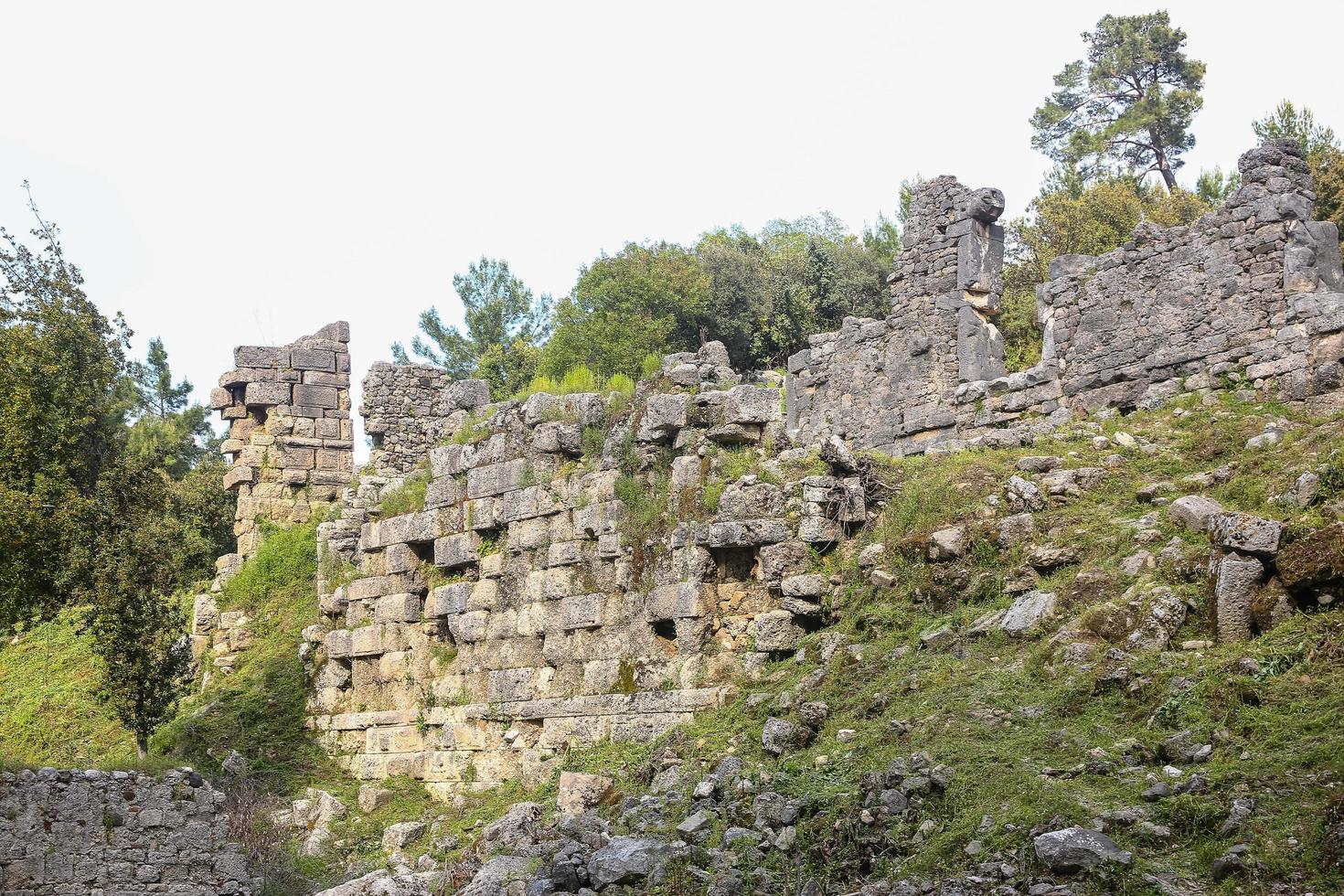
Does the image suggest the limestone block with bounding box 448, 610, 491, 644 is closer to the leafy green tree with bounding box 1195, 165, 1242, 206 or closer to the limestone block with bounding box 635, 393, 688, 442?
the limestone block with bounding box 635, 393, 688, 442

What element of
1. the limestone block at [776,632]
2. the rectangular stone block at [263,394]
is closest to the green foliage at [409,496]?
the rectangular stone block at [263,394]

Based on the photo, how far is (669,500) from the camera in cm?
1473

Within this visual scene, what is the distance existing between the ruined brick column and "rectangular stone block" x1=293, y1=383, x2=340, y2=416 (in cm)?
1

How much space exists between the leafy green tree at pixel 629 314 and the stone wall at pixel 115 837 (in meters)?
17.4

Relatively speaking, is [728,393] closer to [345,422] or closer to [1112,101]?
[345,422]

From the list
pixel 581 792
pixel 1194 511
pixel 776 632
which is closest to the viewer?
pixel 1194 511

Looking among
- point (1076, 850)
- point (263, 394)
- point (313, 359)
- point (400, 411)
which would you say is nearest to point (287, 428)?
point (263, 394)

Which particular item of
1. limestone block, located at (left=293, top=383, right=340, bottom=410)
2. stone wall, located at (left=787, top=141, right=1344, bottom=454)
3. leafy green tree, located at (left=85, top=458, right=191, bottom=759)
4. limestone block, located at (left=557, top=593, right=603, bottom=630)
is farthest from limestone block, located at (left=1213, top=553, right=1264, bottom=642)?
limestone block, located at (left=293, top=383, right=340, bottom=410)

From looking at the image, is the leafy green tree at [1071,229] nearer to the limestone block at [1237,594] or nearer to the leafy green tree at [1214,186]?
the leafy green tree at [1214,186]

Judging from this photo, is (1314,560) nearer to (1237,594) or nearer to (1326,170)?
(1237,594)

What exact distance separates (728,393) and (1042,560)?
415cm

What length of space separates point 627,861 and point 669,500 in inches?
194

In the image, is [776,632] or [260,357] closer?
[776,632]

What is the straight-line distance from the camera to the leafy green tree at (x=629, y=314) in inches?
1227
